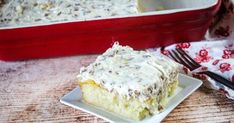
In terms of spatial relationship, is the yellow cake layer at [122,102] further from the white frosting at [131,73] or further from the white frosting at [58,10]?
the white frosting at [58,10]

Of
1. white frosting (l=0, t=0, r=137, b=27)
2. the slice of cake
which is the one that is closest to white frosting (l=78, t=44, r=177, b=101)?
the slice of cake

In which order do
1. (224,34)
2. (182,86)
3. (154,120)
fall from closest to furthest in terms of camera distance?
1. (154,120)
2. (182,86)
3. (224,34)

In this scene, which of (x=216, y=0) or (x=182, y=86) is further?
(x=216, y=0)

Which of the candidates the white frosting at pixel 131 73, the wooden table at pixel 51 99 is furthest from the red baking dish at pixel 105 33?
the white frosting at pixel 131 73

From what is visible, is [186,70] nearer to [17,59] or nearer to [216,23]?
[216,23]

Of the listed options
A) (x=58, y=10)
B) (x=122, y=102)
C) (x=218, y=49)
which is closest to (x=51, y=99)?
(x=122, y=102)

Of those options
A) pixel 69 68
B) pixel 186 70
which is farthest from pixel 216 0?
pixel 69 68

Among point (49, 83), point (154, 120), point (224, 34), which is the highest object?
point (224, 34)
